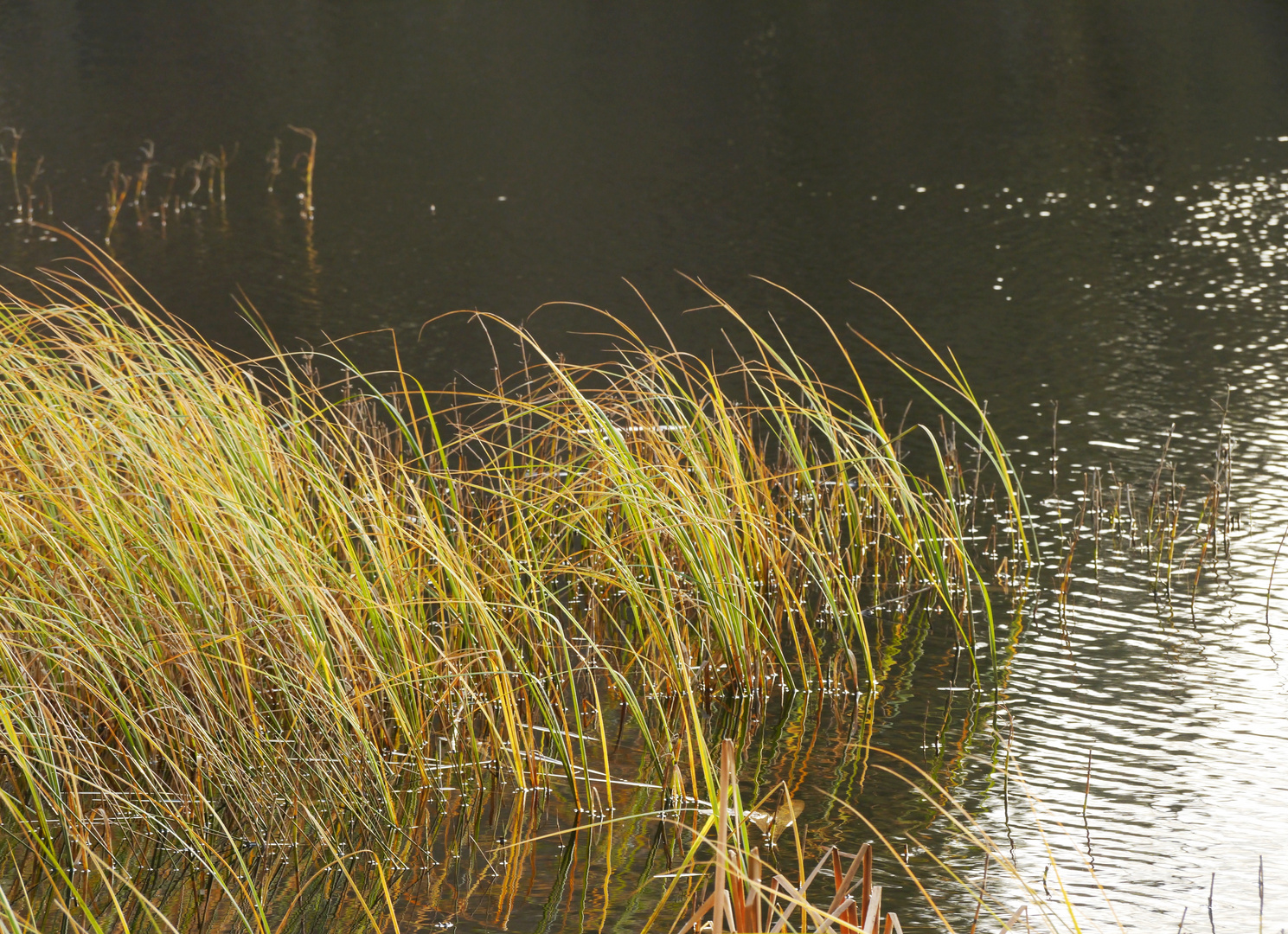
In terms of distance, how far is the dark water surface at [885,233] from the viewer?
4.68 meters

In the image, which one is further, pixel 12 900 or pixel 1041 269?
pixel 1041 269

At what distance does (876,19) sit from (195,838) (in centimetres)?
3039

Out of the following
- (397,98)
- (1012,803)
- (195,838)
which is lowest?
(1012,803)

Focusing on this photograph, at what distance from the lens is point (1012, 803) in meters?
4.44

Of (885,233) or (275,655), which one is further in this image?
(885,233)

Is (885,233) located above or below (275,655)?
above

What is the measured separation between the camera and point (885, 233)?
15.1 metres

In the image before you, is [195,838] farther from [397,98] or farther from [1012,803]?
[397,98]

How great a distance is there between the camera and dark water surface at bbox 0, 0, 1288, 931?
4.68 meters

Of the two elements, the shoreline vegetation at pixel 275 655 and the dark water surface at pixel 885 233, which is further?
the dark water surface at pixel 885 233

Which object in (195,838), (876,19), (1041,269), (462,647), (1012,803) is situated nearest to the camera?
(195,838)

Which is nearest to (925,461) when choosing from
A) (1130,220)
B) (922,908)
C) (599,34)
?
(922,908)

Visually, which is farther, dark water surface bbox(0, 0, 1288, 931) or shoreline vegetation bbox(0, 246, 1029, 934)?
dark water surface bbox(0, 0, 1288, 931)

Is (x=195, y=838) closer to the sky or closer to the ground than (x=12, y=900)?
closer to the sky
